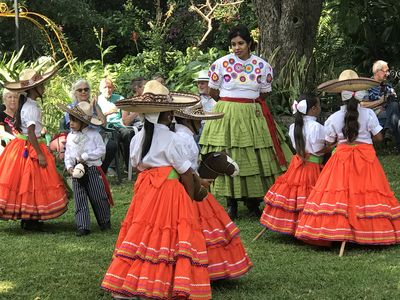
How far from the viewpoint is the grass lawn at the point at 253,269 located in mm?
5953

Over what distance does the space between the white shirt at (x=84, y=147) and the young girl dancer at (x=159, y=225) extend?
2.63 m

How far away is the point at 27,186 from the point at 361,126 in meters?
3.33

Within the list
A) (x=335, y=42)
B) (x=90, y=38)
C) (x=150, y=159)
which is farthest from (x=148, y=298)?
(x=90, y=38)

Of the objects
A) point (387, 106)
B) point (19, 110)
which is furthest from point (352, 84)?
point (387, 106)

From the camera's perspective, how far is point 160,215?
18.0ft

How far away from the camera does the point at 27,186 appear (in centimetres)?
827

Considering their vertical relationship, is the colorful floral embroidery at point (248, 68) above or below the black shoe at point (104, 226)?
above

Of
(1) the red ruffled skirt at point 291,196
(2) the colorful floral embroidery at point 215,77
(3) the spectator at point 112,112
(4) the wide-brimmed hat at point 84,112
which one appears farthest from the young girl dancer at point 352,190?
(3) the spectator at point 112,112

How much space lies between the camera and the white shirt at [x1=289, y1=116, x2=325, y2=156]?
7492mm

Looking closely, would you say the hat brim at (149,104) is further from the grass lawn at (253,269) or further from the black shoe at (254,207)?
the black shoe at (254,207)

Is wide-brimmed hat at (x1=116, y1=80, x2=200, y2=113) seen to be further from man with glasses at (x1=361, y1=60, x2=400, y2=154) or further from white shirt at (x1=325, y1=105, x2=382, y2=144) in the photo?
man with glasses at (x1=361, y1=60, x2=400, y2=154)

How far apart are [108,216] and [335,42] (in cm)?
899

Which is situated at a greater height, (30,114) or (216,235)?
(30,114)

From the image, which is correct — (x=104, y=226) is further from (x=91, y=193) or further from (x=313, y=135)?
(x=313, y=135)
